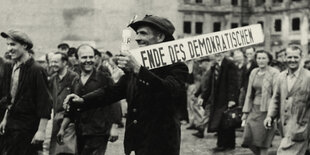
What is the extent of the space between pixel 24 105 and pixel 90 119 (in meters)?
1.11

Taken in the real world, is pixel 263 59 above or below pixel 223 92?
above

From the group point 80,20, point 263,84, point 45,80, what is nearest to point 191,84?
point 80,20

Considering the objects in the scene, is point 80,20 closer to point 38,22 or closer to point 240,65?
point 38,22

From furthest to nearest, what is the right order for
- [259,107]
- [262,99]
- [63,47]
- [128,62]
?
[63,47], [259,107], [262,99], [128,62]

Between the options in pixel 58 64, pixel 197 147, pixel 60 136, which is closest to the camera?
pixel 60 136

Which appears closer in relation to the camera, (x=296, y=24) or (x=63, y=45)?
(x=63, y=45)

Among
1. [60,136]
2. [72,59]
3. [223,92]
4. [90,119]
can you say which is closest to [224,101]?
[223,92]

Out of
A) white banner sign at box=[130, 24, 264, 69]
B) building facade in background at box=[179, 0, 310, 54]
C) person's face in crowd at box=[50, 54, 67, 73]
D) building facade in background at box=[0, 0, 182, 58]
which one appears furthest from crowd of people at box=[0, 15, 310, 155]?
building facade in background at box=[179, 0, 310, 54]

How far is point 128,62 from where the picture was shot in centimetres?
415

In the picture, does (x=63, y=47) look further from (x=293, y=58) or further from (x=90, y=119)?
(x=293, y=58)

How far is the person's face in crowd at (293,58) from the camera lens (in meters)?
7.69

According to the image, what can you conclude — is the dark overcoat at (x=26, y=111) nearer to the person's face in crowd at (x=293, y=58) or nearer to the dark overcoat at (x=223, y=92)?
the person's face in crowd at (x=293, y=58)

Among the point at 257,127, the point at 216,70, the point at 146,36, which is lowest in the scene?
the point at 257,127

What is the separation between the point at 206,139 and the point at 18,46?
7659 millimetres
